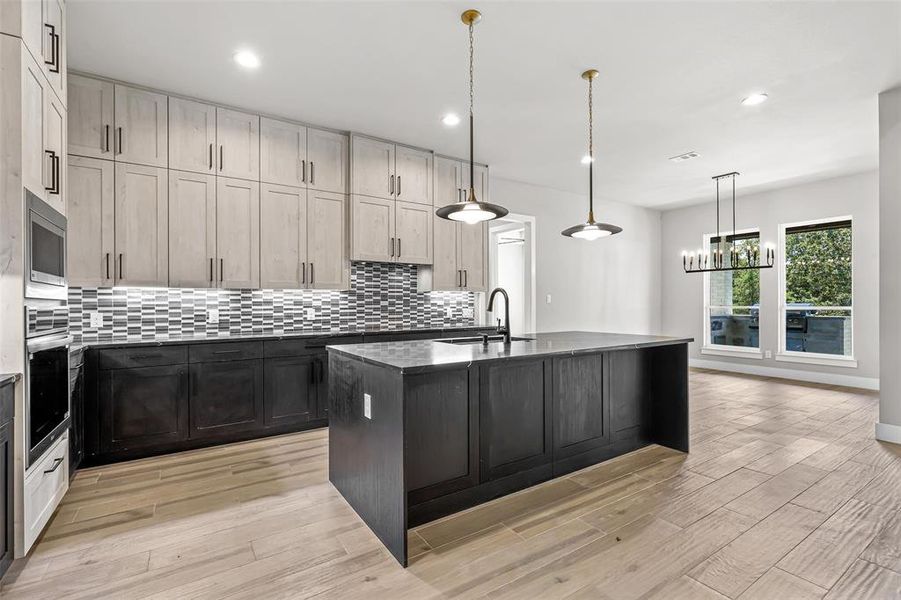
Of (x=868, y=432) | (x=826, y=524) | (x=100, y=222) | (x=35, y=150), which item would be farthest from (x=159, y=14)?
(x=868, y=432)

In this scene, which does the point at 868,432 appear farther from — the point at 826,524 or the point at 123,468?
the point at 123,468

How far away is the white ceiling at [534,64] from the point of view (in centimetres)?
279

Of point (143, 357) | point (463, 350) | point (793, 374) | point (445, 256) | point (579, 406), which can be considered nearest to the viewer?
point (463, 350)

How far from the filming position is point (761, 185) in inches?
268

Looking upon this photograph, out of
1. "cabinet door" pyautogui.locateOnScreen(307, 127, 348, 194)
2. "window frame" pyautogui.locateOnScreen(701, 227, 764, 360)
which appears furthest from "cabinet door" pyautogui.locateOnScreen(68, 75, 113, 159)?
"window frame" pyautogui.locateOnScreen(701, 227, 764, 360)

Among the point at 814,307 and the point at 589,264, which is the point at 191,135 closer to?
the point at 589,264

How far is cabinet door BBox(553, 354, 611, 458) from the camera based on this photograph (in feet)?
10.0

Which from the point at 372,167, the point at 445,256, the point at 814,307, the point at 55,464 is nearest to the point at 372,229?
the point at 372,167

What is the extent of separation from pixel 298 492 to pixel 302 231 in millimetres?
2478

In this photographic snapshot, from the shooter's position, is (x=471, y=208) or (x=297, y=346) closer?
(x=471, y=208)

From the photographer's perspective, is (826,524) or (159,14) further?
(159,14)

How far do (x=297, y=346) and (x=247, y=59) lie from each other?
91.3 inches

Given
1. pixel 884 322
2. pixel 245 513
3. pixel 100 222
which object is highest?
pixel 100 222

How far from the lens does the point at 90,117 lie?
3465 mm
